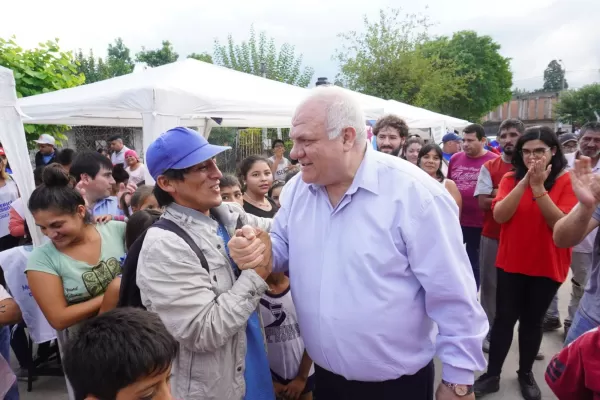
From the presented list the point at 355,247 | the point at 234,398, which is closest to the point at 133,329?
the point at 234,398

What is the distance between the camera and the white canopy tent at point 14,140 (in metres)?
3.66

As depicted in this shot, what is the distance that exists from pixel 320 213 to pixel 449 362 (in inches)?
29.0

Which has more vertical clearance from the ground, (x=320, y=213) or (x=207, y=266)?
(x=320, y=213)

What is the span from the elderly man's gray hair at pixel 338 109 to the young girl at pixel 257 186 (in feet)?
7.11

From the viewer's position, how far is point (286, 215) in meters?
1.92

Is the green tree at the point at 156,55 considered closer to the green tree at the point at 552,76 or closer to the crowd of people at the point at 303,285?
the crowd of people at the point at 303,285

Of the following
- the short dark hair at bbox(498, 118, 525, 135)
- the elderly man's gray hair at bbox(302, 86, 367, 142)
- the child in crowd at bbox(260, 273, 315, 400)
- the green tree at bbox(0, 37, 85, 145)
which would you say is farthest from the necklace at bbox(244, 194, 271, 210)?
the green tree at bbox(0, 37, 85, 145)

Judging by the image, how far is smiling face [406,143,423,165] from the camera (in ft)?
13.5

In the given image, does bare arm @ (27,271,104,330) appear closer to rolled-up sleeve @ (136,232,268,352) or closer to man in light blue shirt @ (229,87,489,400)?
rolled-up sleeve @ (136,232,268,352)

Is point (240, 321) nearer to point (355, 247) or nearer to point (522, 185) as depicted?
point (355, 247)

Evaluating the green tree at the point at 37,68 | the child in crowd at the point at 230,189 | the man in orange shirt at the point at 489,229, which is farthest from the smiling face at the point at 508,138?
the green tree at the point at 37,68

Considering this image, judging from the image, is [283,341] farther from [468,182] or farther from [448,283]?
[468,182]

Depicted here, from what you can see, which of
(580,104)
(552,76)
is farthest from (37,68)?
(552,76)

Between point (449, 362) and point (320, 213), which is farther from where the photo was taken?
point (320, 213)
